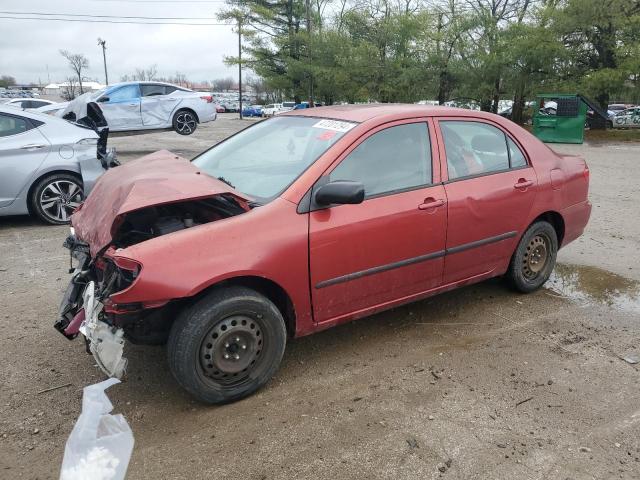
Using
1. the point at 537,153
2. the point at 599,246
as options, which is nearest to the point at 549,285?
the point at 537,153

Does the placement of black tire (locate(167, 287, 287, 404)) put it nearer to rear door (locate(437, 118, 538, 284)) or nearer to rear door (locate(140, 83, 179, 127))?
rear door (locate(437, 118, 538, 284))

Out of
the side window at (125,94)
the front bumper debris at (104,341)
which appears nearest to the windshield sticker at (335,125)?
the front bumper debris at (104,341)

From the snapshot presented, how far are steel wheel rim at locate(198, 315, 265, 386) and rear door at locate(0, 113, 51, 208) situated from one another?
475 cm

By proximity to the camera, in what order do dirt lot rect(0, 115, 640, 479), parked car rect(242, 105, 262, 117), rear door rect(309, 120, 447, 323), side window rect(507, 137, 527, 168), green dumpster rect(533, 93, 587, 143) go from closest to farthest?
dirt lot rect(0, 115, 640, 479), rear door rect(309, 120, 447, 323), side window rect(507, 137, 527, 168), green dumpster rect(533, 93, 587, 143), parked car rect(242, 105, 262, 117)

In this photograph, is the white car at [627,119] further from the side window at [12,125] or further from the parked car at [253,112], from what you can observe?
the parked car at [253,112]

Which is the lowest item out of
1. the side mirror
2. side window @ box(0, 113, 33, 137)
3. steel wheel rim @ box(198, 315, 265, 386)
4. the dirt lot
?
the dirt lot

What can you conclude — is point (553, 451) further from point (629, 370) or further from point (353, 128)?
point (353, 128)

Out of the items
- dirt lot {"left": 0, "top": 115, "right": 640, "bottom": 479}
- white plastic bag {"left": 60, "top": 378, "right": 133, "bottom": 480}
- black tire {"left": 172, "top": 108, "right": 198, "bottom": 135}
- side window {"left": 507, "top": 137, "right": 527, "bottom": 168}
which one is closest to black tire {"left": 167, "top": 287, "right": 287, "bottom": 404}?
dirt lot {"left": 0, "top": 115, "right": 640, "bottom": 479}

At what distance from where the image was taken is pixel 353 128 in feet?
11.1

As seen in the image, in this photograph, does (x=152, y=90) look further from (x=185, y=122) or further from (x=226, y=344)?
(x=226, y=344)

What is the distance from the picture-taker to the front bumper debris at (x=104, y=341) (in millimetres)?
2715

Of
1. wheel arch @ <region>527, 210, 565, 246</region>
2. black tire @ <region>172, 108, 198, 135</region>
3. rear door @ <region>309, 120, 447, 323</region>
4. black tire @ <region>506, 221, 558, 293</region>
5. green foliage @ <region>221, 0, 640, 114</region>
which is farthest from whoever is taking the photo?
green foliage @ <region>221, 0, 640, 114</region>

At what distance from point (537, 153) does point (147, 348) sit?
3.40 meters

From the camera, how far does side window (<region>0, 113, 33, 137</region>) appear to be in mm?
6359
